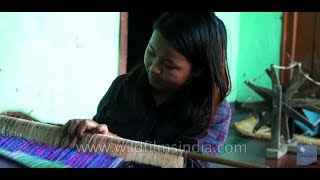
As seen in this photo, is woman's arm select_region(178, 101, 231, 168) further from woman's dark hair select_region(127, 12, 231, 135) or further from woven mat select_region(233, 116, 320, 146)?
woven mat select_region(233, 116, 320, 146)

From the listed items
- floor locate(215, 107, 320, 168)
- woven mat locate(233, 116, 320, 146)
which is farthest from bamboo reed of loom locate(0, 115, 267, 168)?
woven mat locate(233, 116, 320, 146)

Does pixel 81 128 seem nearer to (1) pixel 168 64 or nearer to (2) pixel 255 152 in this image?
(1) pixel 168 64

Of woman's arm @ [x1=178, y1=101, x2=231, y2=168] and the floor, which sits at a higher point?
woman's arm @ [x1=178, y1=101, x2=231, y2=168]

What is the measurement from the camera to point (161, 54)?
0.75 meters

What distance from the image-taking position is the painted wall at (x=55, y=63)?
3.12 feet

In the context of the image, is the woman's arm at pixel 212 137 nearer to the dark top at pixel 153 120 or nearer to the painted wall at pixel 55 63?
the dark top at pixel 153 120

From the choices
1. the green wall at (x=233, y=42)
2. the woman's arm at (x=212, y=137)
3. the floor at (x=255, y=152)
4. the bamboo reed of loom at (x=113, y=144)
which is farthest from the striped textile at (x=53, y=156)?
the green wall at (x=233, y=42)

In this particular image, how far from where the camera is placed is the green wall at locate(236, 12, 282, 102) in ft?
9.22

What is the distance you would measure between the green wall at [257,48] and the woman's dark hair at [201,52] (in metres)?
2.00

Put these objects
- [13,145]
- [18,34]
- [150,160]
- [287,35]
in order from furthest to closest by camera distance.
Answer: [287,35] < [18,34] < [13,145] < [150,160]

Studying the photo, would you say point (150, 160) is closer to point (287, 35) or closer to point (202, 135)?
point (202, 135)

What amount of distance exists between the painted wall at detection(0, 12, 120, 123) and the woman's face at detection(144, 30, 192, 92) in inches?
13.0
